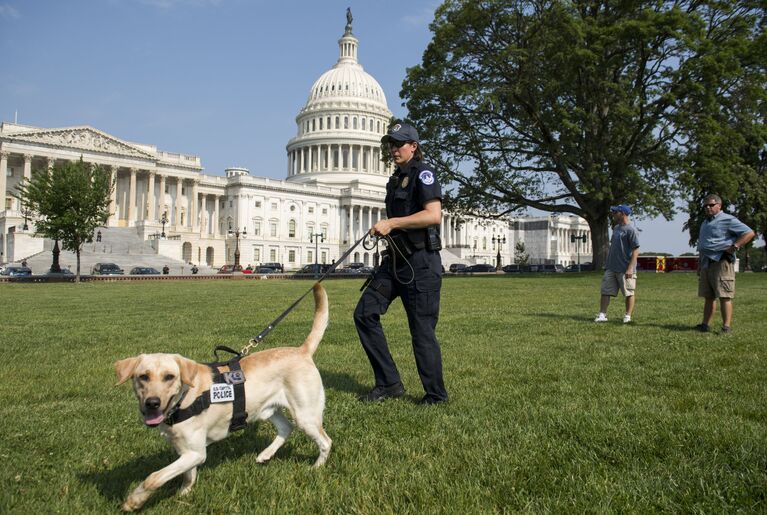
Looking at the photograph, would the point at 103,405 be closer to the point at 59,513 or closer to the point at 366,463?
the point at 59,513

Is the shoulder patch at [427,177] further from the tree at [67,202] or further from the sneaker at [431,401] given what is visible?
the tree at [67,202]

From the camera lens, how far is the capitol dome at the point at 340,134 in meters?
121

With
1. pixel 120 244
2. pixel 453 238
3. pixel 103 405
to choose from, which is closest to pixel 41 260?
pixel 120 244

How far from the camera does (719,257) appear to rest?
10039 millimetres

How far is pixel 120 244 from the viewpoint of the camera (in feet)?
247

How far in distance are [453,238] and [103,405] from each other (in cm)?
13564

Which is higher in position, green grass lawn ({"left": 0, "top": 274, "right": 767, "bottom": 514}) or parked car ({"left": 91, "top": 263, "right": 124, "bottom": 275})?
parked car ({"left": 91, "top": 263, "right": 124, "bottom": 275})

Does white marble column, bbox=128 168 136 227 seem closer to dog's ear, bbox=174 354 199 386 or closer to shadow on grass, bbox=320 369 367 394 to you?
shadow on grass, bbox=320 369 367 394

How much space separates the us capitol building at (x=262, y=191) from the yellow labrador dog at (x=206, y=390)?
7200cm

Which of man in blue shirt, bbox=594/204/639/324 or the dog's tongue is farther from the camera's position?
man in blue shirt, bbox=594/204/639/324

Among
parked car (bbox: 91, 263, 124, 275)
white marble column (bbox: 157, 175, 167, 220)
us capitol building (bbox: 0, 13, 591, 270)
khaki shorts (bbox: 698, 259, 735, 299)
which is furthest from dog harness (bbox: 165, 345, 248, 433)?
white marble column (bbox: 157, 175, 167, 220)

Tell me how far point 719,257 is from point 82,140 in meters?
89.3

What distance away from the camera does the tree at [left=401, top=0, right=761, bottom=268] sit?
30.5m

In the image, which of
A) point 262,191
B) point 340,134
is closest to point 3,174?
point 262,191
